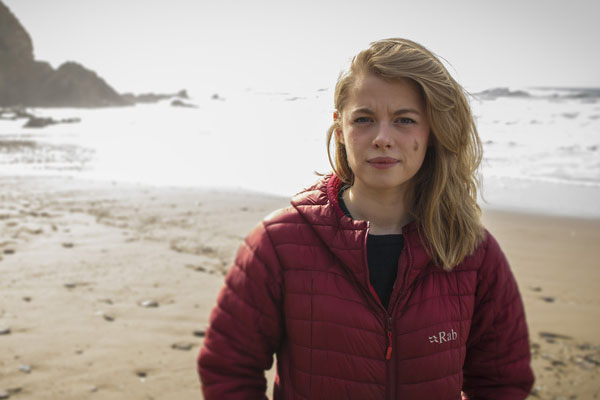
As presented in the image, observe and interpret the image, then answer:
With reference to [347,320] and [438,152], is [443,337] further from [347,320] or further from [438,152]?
[438,152]

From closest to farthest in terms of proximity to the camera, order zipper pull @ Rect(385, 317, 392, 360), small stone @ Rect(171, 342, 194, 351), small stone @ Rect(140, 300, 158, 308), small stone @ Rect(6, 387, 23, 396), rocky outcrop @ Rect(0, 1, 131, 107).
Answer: zipper pull @ Rect(385, 317, 392, 360)
small stone @ Rect(6, 387, 23, 396)
small stone @ Rect(171, 342, 194, 351)
small stone @ Rect(140, 300, 158, 308)
rocky outcrop @ Rect(0, 1, 131, 107)

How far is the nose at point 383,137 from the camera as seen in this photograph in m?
1.56

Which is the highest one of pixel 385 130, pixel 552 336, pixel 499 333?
pixel 385 130

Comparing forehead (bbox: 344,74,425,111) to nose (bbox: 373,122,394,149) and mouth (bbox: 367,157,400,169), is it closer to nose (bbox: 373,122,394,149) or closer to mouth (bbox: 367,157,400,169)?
nose (bbox: 373,122,394,149)

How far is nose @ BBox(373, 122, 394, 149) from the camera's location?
1559 millimetres

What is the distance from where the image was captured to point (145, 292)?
4602mm

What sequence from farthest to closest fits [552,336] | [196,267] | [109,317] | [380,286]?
[196,267] → [109,317] → [552,336] → [380,286]

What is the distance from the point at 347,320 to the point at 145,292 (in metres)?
3.52

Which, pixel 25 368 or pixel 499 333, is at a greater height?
pixel 499 333

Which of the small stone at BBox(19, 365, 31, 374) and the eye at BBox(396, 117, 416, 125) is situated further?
the small stone at BBox(19, 365, 31, 374)

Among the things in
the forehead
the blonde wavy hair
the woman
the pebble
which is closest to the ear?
the blonde wavy hair

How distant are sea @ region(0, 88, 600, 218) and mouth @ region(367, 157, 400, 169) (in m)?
0.83

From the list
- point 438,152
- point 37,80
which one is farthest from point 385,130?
point 37,80

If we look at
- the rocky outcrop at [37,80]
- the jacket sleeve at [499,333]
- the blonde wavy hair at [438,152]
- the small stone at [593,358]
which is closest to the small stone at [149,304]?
the blonde wavy hair at [438,152]
